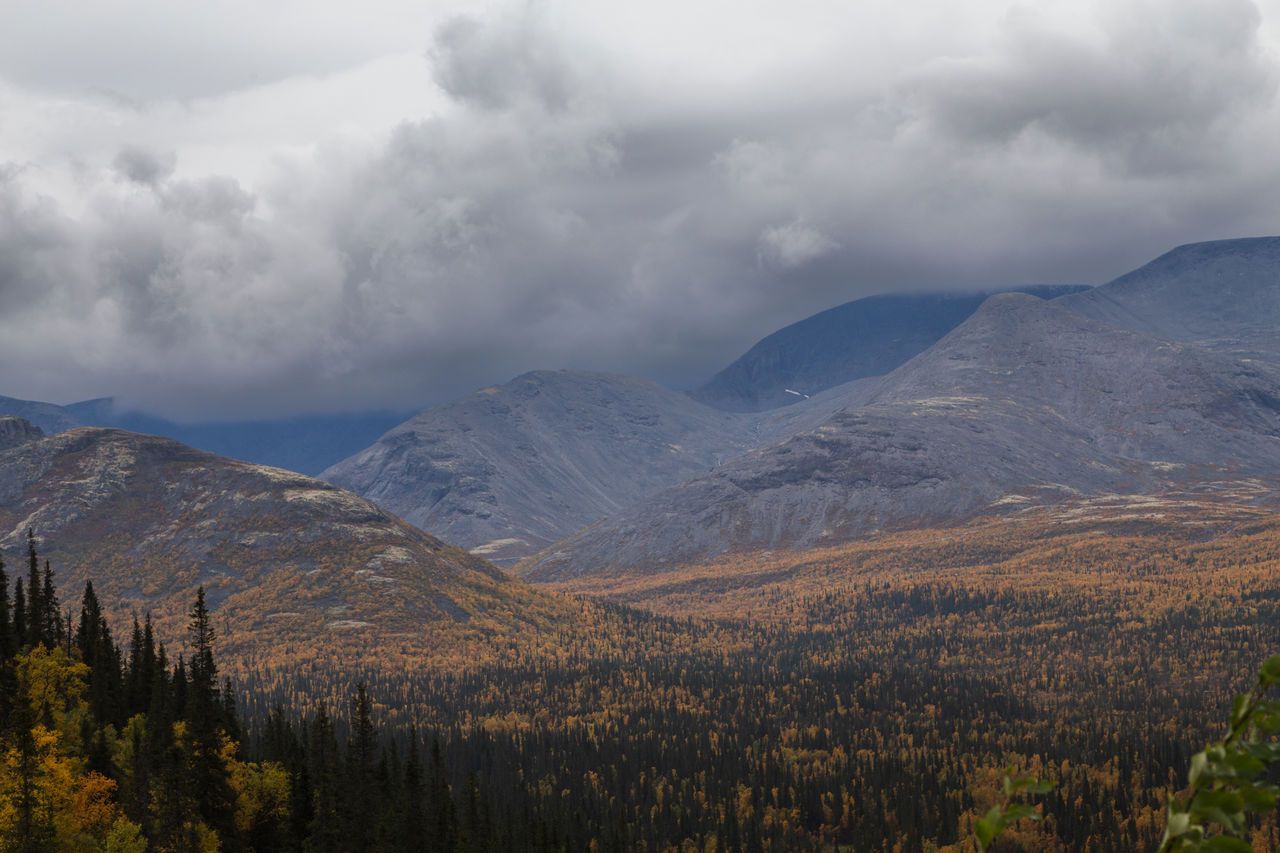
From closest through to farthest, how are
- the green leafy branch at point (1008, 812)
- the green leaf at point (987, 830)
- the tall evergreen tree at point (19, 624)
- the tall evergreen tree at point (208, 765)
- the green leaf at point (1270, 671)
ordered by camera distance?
the green leaf at point (1270, 671)
the green leafy branch at point (1008, 812)
the green leaf at point (987, 830)
the tall evergreen tree at point (208, 765)
the tall evergreen tree at point (19, 624)

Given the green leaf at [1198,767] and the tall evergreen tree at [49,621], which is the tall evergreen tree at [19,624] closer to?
the tall evergreen tree at [49,621]

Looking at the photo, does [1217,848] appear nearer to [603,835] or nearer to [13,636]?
[13,636]

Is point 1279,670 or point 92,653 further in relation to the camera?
point 92,653

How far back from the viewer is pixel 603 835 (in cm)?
19400

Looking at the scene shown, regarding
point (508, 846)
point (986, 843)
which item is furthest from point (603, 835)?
point (986, 843)

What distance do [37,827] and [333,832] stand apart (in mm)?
36655

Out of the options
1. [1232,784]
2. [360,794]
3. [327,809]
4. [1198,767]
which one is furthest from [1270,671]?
[360,794]

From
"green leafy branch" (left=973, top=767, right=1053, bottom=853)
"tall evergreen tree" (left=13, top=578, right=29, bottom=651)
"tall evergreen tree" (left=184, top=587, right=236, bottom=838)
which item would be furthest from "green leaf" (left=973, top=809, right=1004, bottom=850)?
"tall evergreen tree" (left=13, top=578, right=29, bottom=651)

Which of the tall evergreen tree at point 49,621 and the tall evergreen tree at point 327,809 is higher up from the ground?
the tall evergreen tree at point 49,621

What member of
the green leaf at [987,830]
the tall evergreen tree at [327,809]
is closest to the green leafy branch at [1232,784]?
the green leaf at [987,830]

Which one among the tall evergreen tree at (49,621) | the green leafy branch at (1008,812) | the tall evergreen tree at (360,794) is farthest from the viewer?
the tall evergreen tree at (49,621)

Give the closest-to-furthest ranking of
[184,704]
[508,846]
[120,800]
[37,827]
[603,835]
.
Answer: [37,827]
[120,800]
[184,704]
[508,846]
[603,835]

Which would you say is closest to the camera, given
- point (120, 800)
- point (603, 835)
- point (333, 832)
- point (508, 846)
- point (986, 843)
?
point (986, 843)

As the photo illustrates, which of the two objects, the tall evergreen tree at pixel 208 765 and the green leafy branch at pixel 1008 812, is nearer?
the green leafy branch at pixel 1008 812
